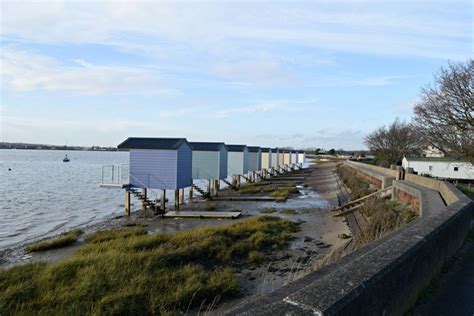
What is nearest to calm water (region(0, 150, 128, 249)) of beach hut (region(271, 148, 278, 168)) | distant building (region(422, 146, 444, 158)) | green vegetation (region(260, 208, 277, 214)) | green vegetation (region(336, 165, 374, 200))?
green vegetation (region(260, 208, 277, 214))

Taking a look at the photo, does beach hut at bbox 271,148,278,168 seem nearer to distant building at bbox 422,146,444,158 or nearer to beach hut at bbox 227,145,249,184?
beach hut at bbox 227,145,249,184

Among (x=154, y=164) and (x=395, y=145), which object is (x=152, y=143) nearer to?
(x=154, y=164)

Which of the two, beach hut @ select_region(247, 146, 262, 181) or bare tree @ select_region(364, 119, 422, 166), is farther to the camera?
bare tree @ select_region(364, 119, 422, 166)

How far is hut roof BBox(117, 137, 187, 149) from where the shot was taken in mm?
25875

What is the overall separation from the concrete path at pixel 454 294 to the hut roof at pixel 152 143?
809 inches

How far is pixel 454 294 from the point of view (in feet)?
18.6

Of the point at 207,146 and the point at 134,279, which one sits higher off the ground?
the point at 207,146

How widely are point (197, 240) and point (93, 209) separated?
58.7 feet

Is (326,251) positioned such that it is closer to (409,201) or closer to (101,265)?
(409,201)

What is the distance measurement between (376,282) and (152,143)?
23.5 meters

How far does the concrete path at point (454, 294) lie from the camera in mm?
5070

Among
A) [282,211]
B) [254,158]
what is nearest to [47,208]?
[282,211]

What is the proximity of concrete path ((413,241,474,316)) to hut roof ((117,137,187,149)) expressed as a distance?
809 inches

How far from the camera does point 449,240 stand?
23.6ft
